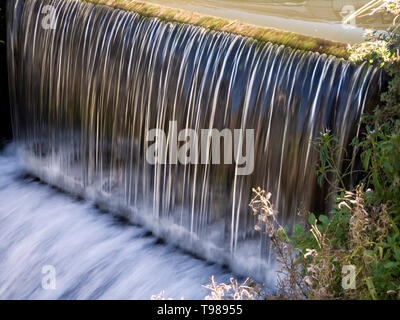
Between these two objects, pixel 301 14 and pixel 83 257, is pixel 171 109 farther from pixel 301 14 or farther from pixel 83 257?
pixel 301 14

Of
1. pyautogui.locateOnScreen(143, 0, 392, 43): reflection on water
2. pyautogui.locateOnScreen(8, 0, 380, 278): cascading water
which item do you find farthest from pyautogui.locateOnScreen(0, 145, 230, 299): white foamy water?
pyautogui.locateOnScreen(143, 0, 392, 43): reflection on water

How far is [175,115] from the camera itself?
5344 millimetres

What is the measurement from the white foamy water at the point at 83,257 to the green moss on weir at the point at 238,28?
6.01 ft

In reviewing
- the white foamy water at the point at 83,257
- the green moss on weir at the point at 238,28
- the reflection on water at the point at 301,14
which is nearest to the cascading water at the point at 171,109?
the green moss on weir at the point at 238,28

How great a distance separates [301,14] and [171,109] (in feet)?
5.16

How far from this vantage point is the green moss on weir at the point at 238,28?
4602 mm

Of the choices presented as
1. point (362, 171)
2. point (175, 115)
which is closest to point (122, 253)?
point (175, 115)

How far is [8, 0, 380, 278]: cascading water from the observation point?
4.56 meters

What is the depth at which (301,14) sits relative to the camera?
19.5 ft

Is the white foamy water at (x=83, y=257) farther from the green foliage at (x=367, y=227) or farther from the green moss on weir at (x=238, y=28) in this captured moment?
the green moss on weir at (x=238, y=28)

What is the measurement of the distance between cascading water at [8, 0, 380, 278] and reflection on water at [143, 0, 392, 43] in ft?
2.41

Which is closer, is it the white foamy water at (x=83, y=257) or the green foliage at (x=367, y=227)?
the green foliage at (x=367, y=227)

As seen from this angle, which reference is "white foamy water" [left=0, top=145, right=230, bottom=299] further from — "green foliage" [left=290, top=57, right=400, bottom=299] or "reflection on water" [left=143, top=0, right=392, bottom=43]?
"reflection on water" [left=143, top=0, right=392, bottom=43]

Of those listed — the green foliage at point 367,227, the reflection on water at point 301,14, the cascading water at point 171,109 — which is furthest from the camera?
the reflection on water at point 301,14
